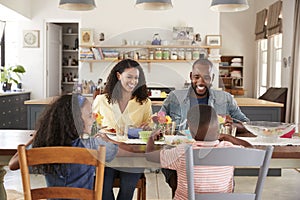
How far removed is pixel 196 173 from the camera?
6.24 ft

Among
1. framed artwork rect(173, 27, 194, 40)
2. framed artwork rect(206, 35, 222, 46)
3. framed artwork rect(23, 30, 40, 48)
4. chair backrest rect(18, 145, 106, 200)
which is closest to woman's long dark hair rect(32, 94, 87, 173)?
chair backrest rect(18, 145, 106, 200)

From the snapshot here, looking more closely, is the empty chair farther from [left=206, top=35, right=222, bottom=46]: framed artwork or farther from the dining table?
the dining table

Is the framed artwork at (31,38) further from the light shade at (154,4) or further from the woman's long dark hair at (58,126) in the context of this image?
the woman's long dark hair at (58,126)

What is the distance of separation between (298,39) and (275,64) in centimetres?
159

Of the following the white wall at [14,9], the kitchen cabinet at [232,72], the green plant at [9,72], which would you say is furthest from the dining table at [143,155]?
the kitchen cabinet at [232,72]

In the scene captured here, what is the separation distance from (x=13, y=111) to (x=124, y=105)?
4765 millimetres

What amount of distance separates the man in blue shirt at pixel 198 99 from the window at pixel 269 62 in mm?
5527

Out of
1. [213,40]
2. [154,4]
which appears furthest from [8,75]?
[154,4]

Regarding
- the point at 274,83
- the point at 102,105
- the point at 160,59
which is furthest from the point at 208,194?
the point at 274,83

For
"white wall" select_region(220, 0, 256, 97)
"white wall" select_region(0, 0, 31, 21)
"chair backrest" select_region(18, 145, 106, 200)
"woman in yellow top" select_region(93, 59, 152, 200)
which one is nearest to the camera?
"chair backrest" select_region(18, 145, 106, 200)

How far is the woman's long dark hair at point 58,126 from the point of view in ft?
6.40

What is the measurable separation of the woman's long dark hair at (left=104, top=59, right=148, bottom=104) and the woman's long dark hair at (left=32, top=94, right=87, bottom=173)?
624mm

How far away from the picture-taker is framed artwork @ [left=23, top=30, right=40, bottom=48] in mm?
7645

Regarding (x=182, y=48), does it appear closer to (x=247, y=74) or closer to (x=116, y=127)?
(x=247, y=74)
